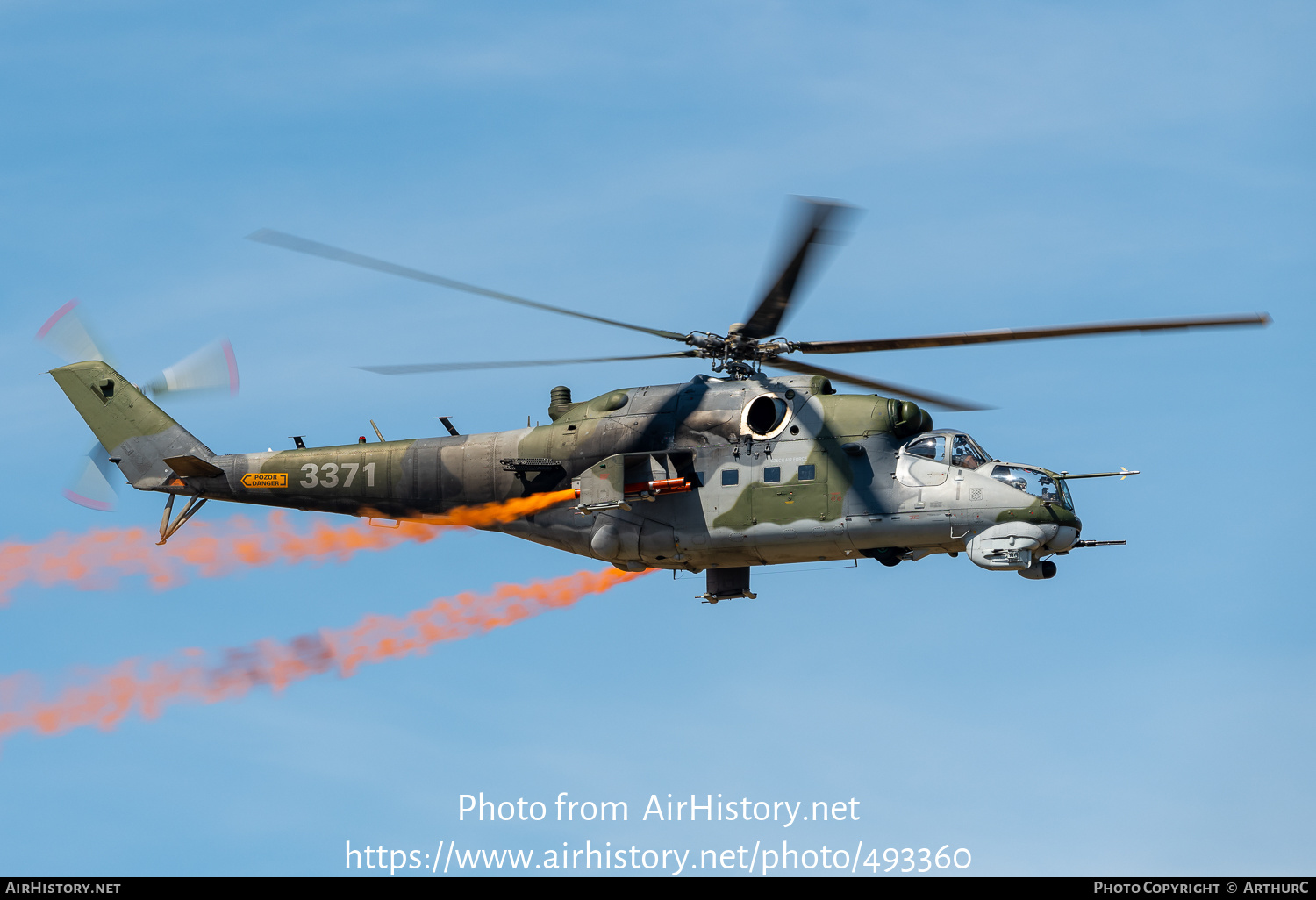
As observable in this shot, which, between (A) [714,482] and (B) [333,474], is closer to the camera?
(A) [714,482]

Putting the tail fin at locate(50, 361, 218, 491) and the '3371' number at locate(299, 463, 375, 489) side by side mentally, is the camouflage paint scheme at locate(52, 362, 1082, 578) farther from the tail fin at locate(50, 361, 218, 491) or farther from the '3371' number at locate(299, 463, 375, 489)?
the tail fin at locate(50, 361, 218, 491)

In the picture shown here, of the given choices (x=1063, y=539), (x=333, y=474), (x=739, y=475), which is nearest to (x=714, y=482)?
(x=739, y=475)

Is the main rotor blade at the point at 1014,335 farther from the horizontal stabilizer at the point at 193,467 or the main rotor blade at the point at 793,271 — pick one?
the horizontal stabilizer at the point at 193,467

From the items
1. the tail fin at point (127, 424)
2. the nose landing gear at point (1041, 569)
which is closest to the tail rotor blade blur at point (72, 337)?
the tail fin at point (127, 424)

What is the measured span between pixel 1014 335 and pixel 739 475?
6.54m

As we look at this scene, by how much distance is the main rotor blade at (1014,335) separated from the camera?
29211mm

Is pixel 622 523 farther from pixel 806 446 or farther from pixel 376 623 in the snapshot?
pixel 376 623

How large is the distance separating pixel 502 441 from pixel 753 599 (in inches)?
256

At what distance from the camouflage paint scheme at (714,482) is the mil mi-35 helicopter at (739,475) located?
0.04 m

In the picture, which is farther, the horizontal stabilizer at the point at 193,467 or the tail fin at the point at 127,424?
the tail fin at the point at 127,424

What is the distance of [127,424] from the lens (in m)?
40.4

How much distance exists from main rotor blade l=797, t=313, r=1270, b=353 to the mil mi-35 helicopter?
0.17 feet

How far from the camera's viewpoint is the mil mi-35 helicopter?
3316cm

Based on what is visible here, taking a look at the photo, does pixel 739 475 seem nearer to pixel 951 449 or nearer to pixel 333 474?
pixel 951 449
